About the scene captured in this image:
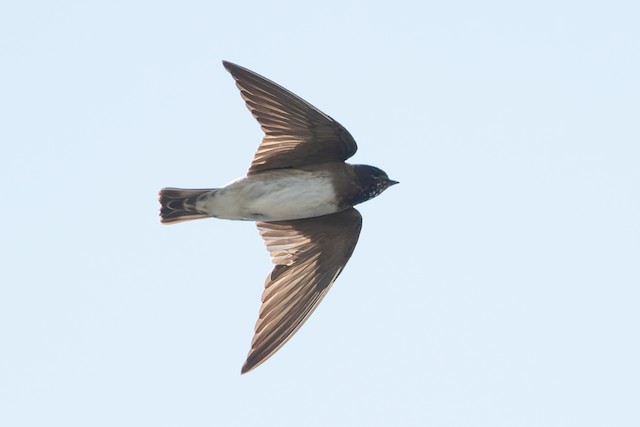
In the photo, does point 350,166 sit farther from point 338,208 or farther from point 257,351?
point 257,351

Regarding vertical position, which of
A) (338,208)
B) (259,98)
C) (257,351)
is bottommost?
(257,351)

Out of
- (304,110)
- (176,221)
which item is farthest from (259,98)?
(176,221)

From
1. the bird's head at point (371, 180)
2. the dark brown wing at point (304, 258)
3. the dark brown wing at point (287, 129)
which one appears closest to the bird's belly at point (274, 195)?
the dark brown wing at point (287, 129)

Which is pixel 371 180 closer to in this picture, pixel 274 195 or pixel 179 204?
pixel 274 195

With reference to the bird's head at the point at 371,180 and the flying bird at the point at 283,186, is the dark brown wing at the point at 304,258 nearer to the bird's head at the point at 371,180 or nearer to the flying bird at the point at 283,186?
the flying bird at the point at 283,186

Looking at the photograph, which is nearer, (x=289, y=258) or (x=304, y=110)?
(x=304, y=110)

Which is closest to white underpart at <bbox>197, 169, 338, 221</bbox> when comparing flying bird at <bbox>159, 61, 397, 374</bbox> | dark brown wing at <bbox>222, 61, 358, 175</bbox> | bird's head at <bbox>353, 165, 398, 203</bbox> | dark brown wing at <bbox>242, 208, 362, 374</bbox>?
flying bird at <bbox>159, 61, 397, 374</bbox>
